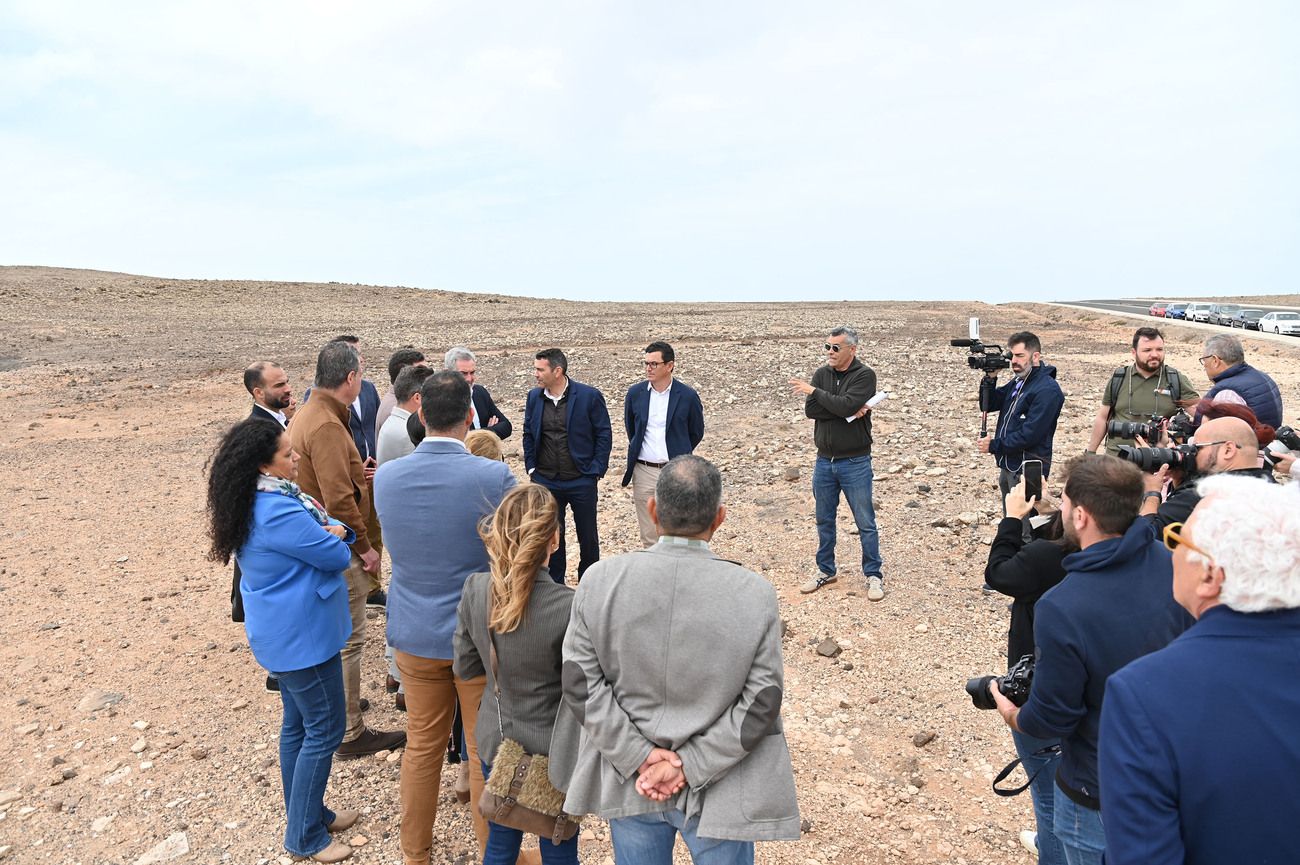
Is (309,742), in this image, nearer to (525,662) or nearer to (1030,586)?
(525,662)

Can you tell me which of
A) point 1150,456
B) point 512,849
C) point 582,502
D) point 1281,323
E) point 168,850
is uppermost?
point 1150,456

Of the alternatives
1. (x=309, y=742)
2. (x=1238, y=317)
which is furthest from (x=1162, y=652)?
(x=1238, y=317)

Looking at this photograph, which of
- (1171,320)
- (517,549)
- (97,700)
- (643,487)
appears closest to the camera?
(517,549)

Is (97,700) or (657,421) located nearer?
(97,700)

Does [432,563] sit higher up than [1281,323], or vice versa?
[432,563]

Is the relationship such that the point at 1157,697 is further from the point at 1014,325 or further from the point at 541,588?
the point at 1014,325

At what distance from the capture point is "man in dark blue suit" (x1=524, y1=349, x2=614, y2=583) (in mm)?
5758

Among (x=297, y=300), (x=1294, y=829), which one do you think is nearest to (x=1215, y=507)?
(x=1294, y=829)

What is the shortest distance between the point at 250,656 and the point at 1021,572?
16.6ft

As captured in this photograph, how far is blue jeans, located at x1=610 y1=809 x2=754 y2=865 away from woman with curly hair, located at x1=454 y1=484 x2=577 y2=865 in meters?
0.39

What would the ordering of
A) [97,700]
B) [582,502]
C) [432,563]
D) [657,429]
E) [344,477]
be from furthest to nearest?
[657,429] → [582,502] → [97,700] → [344,477] → [432,563]

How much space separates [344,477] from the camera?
412cm

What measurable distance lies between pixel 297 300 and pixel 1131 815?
5022 centimetres

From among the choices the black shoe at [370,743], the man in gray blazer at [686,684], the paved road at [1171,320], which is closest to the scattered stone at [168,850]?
the black shoe at [370,743]
